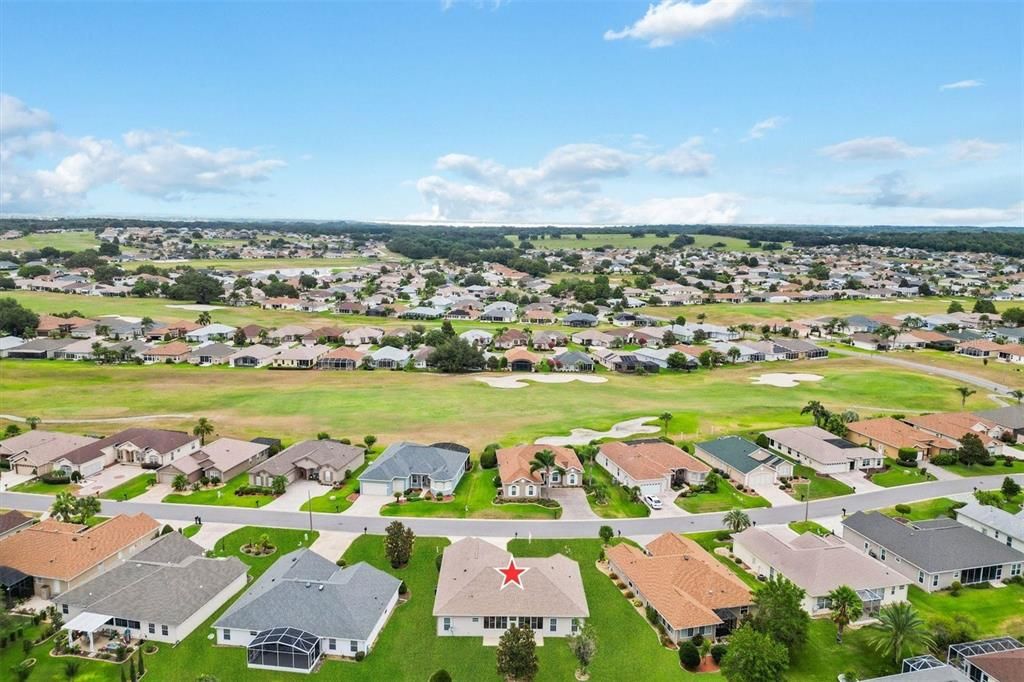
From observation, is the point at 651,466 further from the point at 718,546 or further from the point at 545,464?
the point at 718,546

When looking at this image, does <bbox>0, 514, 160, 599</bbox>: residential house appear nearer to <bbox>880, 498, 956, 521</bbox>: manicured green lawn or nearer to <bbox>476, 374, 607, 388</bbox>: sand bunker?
<bbox>476, 374, 607, 388</bbox>: sand bunker

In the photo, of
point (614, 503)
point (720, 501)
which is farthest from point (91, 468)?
point (720, 501)

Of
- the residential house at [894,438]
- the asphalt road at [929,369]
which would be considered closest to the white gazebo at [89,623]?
the residential house at [894,438]

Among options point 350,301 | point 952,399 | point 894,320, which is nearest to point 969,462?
point 952,399

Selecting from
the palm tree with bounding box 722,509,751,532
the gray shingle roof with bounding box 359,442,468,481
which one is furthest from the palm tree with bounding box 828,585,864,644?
the gray shingle roof with bounding box 359,442,468,481

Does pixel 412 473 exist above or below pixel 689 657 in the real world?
above

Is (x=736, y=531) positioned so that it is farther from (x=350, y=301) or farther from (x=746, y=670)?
(x=350, y=301)

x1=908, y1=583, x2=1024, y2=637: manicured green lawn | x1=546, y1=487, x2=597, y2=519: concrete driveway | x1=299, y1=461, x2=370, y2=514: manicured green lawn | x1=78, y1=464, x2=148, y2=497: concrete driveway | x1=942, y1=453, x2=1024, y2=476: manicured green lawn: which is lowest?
x1=908, y1=583, x2=1024, y2=637: manicured green lawn
